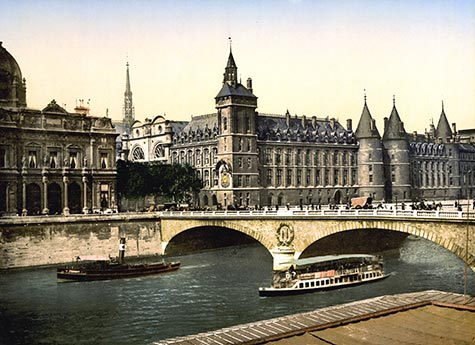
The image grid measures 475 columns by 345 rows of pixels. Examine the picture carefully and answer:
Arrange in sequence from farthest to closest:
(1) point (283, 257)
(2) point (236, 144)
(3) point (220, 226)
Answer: (2) point (236, 144)
(3) point (220, 226)
(1) point (283, 257)

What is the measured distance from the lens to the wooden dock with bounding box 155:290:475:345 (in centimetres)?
2275

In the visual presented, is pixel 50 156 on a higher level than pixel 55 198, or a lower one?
higher

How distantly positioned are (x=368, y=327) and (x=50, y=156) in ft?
229

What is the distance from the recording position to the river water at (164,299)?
4600 cm

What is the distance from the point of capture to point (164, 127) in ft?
441

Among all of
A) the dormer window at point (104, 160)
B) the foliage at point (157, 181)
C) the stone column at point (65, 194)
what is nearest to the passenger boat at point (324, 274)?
the stone column at point (65, 194)

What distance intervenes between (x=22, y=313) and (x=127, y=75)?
133065 mm

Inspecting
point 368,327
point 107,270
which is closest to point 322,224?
point 107,270

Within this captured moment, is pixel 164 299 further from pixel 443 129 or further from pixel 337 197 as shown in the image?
pixel 443 129

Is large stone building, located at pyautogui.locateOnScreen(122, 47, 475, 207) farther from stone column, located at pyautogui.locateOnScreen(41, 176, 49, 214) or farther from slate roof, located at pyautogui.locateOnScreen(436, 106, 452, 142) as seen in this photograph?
stone column, located at pyautogui.locateOnScreen(41, 176, 49, 214)

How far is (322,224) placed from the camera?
207ft

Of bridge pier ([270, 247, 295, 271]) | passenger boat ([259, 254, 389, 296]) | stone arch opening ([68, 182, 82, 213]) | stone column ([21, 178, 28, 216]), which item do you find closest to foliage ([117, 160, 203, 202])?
stone arch opening ([68, 182, 82, 213])

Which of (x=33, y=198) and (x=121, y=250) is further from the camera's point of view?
(x=33, y=198)

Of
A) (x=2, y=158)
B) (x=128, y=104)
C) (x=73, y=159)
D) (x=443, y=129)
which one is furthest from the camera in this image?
(x=128, y=104)
